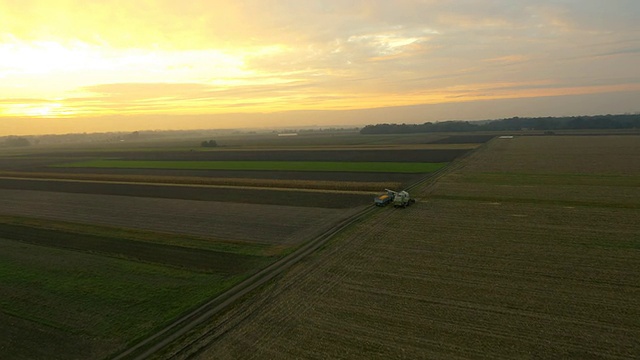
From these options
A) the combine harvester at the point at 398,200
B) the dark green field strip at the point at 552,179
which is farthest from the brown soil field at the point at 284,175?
the combine harvester at the point at 398,200

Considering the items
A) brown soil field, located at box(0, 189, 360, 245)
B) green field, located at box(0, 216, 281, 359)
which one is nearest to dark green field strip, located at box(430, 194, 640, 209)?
brown soil field, located at box(0, 189, 360, 245)

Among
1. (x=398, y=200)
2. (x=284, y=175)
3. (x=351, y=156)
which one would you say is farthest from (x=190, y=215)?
(x=351, y=156)

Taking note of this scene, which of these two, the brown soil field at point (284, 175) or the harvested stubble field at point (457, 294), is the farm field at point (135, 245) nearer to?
the brown soil field at point (284, 175)

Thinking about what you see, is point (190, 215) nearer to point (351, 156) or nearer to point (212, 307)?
point (212, 307)

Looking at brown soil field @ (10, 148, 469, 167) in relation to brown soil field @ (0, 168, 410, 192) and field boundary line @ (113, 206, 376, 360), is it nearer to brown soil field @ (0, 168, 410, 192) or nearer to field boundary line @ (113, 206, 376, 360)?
brown soil field @ (0, 168, 410, 192)

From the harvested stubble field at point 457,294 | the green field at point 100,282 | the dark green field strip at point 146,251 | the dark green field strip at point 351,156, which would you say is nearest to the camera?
the harvested stubble field at point 457,294

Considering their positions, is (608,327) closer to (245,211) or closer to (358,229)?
(358,229)
